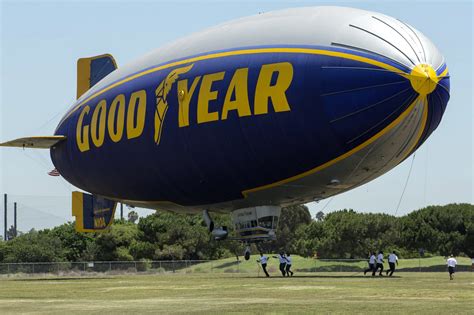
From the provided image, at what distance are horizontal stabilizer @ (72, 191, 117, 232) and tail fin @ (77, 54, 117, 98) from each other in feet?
25.8

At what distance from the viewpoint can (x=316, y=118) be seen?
1569 inches

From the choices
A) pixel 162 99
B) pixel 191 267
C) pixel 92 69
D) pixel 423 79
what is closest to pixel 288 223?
pixel 191 267

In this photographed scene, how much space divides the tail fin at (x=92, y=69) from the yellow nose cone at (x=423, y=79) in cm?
3288

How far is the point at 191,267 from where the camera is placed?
88.5 meters

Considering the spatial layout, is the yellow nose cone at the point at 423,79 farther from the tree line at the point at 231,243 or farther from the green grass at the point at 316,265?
the tree line at the point at 231,243

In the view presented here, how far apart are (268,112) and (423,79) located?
7242 mm

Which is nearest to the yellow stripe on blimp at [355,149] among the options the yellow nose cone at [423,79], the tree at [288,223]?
the yellow nose cone at [423,79]

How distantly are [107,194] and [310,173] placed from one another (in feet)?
58.0

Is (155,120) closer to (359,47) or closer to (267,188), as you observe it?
(267,188)

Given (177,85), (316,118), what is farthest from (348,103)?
(177,85)

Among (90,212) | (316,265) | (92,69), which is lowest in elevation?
(316,265)

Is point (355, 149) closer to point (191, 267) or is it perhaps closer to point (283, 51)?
point (283, 51)

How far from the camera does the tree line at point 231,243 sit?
11500 centimetres

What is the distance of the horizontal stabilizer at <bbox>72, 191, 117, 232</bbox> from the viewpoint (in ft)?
211
